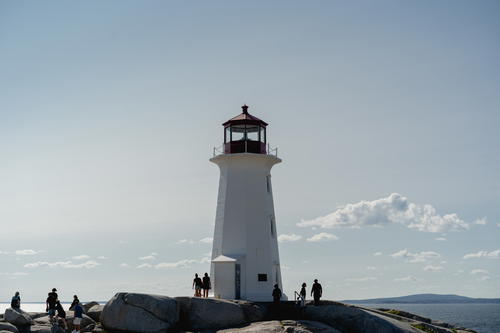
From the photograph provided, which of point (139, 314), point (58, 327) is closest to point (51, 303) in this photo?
point (58, 327)

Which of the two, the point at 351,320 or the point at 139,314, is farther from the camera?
the point at 351,320

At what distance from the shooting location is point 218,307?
90.6 feet

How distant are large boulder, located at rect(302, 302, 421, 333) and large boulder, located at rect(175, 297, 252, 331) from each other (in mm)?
3434

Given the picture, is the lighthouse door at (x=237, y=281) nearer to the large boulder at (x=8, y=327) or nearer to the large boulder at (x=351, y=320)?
the large boulder at (x=351, y=320)

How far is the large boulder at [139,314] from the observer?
1017 inches

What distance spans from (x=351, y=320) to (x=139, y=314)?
9279 millimetres

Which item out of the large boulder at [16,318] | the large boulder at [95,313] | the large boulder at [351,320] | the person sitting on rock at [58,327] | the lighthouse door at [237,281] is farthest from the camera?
the lighthouse door at [237,281]

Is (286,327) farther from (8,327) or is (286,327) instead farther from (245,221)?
(8,327)

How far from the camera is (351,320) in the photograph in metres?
28.1

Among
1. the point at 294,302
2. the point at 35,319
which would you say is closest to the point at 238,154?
the point at 294,302

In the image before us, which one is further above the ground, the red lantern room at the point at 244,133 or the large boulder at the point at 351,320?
the red lantern room at the point at 244,133

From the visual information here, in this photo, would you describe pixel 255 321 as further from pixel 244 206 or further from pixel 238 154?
pixel 238 154

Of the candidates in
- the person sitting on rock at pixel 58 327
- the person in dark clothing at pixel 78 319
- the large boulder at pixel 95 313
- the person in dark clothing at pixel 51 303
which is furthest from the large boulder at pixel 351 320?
the person in dark clothing at pixel 51 303

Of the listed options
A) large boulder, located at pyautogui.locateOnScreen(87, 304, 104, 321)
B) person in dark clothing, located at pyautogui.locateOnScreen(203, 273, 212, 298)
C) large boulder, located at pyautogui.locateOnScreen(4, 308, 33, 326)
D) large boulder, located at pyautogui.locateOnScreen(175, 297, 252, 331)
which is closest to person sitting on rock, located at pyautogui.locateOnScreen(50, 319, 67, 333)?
large boulder, located at pyautogui.locateOnScreen(4, 308, 33, 326)
